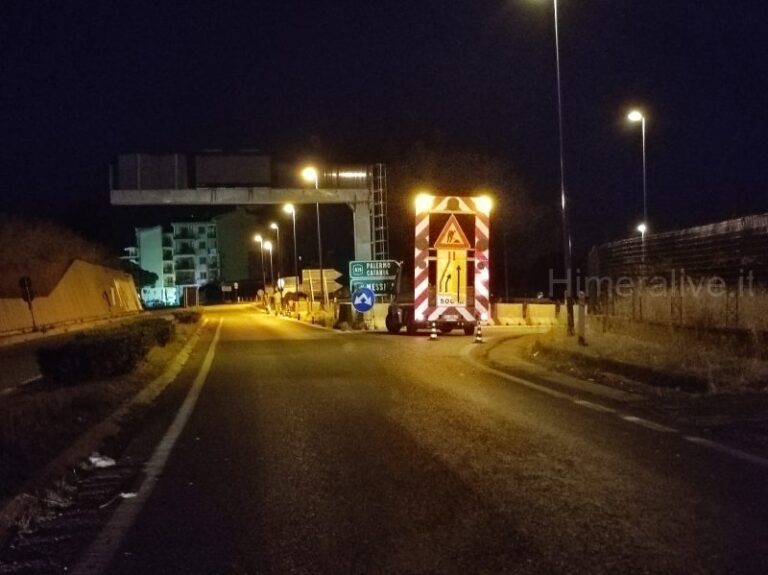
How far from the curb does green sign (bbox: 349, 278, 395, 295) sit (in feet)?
63.7

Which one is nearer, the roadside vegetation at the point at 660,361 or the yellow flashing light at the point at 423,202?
the roadside vegetation at the point at 660,361

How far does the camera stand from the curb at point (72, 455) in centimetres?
684

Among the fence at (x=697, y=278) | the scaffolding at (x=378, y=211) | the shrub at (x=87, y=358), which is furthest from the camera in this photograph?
the scaffolding at (x=378, y=211)

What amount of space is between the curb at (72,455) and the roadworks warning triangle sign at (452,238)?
7.95 metres

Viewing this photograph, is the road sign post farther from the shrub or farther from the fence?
the fence

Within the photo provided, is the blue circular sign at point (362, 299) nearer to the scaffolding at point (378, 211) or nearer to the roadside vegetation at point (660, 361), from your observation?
the scaffolding at point (378, 211)

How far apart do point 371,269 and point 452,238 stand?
14.6m

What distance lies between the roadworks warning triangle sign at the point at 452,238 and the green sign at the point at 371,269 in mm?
14029

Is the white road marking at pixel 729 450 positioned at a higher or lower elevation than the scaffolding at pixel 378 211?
lower

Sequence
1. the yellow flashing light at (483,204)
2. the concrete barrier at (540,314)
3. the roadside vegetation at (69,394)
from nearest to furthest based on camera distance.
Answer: the roadside vegetation at (69,394) < the yellow flashing light at (483,204) < the concrete barrier at (540,314)

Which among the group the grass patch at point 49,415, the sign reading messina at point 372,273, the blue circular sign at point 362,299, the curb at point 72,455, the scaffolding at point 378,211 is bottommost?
the curb at point 72,455

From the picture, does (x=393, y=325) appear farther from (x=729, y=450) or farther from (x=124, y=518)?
(x=124, y=518)

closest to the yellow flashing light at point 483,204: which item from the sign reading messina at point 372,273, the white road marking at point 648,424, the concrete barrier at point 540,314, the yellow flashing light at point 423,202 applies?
the yellow flashing light at point 423,202

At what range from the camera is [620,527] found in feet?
20.8
